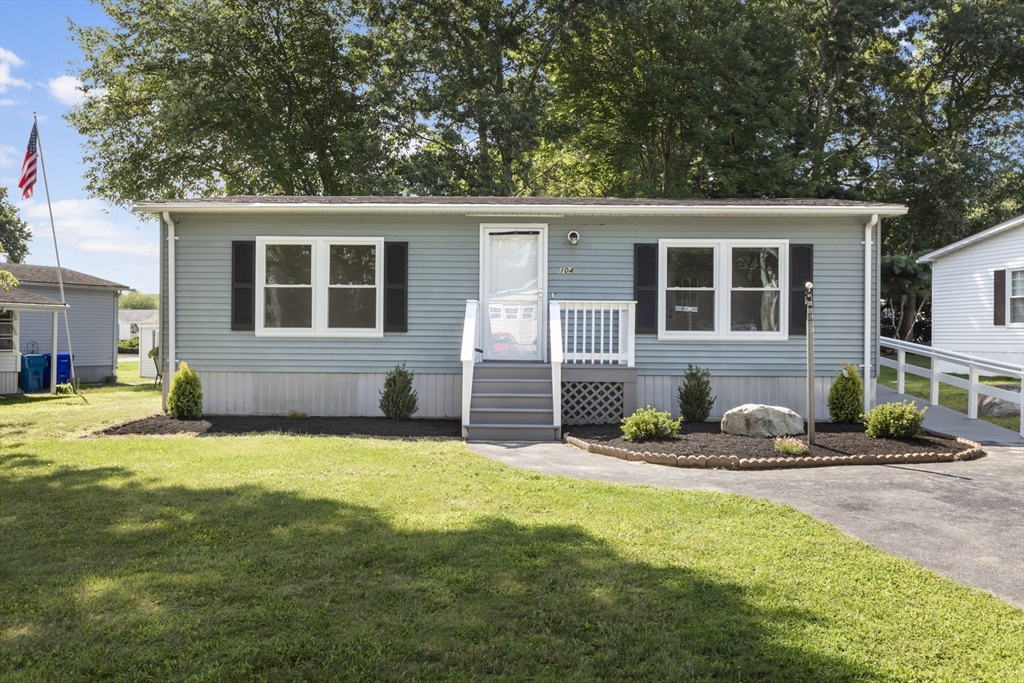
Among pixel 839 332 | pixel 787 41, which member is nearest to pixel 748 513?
pixel 839 332

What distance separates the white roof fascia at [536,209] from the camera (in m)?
10.2

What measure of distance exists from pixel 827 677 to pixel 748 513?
96.6 inches

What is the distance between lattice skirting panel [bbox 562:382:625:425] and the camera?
9.80m

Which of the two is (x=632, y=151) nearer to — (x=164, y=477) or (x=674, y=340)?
(x=674, y=340)

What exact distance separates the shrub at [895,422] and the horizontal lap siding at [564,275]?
2189 millimetres

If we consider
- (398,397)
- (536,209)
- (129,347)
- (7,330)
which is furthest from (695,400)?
(129,347)

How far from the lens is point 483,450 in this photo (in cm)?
783

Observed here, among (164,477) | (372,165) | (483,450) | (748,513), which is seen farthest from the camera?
(372,165)

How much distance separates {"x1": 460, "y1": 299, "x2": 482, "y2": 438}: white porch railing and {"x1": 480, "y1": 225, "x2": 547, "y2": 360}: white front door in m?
0.67

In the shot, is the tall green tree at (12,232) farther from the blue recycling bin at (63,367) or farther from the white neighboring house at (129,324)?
the blue recycling bin at (63,367)

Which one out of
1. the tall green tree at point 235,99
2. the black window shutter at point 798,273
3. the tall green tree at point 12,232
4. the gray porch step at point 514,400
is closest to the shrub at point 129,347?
the tall green tree at point 12,232

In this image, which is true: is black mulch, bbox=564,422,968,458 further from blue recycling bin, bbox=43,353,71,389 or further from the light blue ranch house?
blue recycling bin, bbox=43,353,71,389

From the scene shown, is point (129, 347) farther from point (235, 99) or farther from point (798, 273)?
point (798, 273)

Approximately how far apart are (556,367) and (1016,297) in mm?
12374
